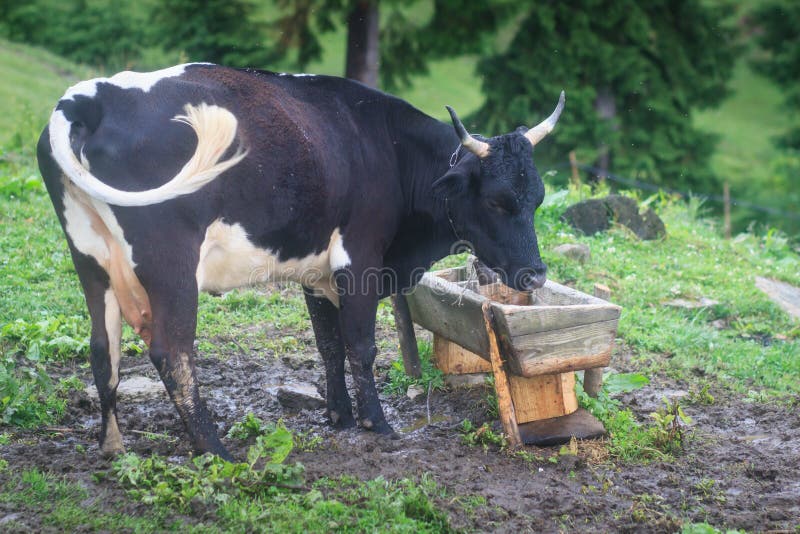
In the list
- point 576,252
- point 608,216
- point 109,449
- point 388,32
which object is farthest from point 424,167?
point 388,32

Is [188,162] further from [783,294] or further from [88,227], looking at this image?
[783,294]

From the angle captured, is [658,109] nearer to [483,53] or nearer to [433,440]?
[483,53]

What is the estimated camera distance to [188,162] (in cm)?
468

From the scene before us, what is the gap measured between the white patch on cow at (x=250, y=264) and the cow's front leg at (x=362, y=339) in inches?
6.2

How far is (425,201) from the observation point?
592 cm

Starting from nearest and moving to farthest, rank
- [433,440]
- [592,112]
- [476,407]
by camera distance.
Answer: [433,440] → [476,407] → [592,112]

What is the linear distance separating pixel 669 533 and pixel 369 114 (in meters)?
3.06

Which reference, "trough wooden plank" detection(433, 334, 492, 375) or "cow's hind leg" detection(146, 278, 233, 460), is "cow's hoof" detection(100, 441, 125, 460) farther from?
"trough wooden plank" detection(433, 334, 492, 375)

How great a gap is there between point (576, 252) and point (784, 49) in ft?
52.6

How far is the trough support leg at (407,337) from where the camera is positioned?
6428 millimetres

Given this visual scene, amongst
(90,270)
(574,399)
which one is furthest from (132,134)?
(574,399)

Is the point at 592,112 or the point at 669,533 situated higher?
the point at 592,112

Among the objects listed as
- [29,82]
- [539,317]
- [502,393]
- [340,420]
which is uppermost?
[29,82]

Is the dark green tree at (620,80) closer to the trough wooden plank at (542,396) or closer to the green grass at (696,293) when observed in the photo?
the green grass at (696,293)
